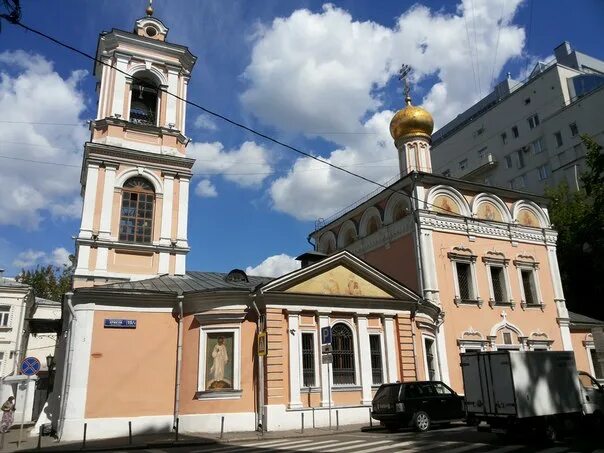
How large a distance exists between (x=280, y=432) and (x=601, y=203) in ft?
45.6

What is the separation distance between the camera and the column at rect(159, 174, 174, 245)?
824 inches

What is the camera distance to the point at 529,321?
2653 cm

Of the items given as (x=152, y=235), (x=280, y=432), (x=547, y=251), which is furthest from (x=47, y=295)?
(x=547, y=251)

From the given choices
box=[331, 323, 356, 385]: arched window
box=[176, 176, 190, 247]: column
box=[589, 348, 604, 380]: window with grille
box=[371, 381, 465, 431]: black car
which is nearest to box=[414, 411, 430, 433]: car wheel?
box=[371, 381, 465, 431]: black car

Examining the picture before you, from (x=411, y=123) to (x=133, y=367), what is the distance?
20046mm

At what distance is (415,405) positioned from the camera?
637 inches

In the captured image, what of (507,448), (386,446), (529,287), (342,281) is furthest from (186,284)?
(529,287)

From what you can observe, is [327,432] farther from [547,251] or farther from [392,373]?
[547,251]

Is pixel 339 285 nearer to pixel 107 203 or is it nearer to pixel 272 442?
pixel 272 442

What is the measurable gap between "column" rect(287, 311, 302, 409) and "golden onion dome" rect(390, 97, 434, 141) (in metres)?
15.3

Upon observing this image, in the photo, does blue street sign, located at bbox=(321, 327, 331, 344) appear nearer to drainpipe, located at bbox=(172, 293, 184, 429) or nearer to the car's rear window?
the car's rear window

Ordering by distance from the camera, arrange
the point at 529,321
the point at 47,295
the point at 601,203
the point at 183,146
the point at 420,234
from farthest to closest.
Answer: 1. the point at 47,295
2. the point at 529,321
3. the point at 420,234
4. the point at 183,146
5. the point at 601,203

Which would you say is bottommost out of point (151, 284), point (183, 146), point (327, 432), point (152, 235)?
point (327, 432)

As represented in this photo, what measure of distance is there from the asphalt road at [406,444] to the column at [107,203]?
9.54m
